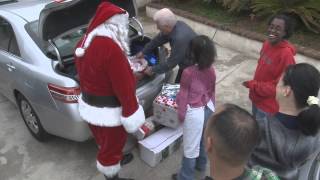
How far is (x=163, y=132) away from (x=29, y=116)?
5.19 feet

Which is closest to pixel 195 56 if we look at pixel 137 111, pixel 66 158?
pixel 137 111

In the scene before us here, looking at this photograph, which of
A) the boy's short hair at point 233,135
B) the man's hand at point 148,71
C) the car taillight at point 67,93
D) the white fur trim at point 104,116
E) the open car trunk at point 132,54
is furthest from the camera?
the man's hand at point 148,71

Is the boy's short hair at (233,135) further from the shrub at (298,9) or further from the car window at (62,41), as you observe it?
the shrub at (298,9)

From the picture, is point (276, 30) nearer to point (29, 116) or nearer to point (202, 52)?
point (202, 52)

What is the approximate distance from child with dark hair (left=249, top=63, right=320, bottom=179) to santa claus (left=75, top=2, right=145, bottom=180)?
123 cm

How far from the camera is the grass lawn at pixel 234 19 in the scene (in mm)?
6449

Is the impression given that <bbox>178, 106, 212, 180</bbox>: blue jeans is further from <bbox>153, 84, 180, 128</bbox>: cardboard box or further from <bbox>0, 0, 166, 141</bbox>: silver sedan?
<bbox>0, 0, 166, 141</bbox>: silver sedan

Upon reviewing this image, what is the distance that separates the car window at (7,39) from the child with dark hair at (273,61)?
8.46 ft

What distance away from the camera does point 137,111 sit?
3238 millimetres

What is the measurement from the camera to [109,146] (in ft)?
11.0

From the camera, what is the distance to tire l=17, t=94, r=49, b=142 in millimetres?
4250

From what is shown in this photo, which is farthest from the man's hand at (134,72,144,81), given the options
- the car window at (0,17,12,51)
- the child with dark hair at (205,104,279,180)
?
the child with dark hair at (205,104,279,180)

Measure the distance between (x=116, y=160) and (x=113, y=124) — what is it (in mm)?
429

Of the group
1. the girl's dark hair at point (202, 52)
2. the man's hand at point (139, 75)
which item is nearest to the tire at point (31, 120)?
the man's hand at point (139, 75)
